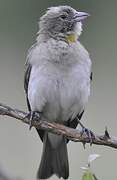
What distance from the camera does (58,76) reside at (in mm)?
7395

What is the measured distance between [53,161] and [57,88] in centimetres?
65

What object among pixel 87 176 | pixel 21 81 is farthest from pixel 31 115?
pixel 21 81

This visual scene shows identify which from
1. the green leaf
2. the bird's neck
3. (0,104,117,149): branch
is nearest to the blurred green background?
the bird's neck

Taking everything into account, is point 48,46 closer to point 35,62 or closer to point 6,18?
point 35,62

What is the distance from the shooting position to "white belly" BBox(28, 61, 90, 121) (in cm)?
740

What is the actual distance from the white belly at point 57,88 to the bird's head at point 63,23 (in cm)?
34

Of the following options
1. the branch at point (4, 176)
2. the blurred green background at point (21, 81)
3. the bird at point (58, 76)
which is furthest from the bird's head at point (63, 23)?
the branch at point (4, 176)

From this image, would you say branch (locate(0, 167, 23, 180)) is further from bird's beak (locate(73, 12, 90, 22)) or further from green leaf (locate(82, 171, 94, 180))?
bird's beak (locate(73, 12, 90, 22))

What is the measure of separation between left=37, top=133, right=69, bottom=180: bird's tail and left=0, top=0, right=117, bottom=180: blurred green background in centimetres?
49

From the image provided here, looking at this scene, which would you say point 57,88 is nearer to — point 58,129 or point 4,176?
point 58,129

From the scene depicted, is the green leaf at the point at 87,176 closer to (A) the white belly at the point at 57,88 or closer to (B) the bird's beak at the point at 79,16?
(A) the white belly at the point at 57,88

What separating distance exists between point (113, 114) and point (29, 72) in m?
2.88

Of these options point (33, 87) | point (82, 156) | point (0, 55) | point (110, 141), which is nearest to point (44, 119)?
point (33, 87)

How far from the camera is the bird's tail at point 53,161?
7.52 m
